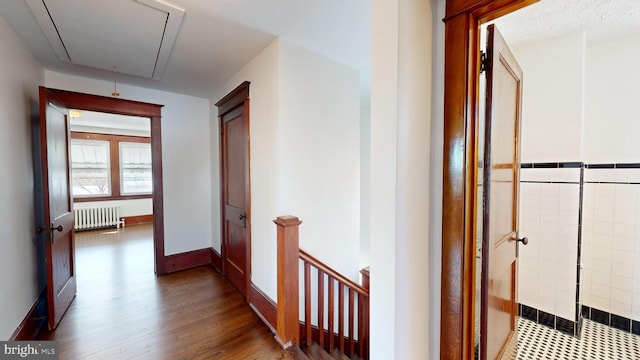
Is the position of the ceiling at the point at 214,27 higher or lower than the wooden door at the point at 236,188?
higher

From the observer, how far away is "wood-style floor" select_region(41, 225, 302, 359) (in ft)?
6.27

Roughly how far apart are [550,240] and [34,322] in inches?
175

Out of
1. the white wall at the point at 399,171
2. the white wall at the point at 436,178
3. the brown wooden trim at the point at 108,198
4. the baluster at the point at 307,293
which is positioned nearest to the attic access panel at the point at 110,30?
the white wall at the point at 399,171

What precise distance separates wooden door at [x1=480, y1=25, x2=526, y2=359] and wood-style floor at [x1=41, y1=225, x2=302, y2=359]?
4.60 ft

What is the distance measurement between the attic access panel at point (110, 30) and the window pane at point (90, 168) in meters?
4.69

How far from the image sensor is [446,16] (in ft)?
3.51

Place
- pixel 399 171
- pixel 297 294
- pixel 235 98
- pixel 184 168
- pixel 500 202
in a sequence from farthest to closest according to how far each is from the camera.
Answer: pixel 184 168, pixel 235 98, pixel 297 294, pixel 500 202, pixel 399 171

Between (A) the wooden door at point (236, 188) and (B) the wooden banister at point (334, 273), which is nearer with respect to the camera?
(B) the wooden banister at point (334, 273)

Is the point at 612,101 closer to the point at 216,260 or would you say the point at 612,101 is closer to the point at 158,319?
the point at 158,319

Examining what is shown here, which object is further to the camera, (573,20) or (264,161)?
(264,161)

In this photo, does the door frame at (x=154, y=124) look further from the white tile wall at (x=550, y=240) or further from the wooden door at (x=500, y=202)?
the white tile wall at (x=550, y=240)

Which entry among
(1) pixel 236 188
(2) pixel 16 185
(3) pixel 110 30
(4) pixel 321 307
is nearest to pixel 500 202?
(4) pixel 321 307

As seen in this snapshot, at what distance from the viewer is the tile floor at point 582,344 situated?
1.90m

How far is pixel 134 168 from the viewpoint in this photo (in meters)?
6.59
